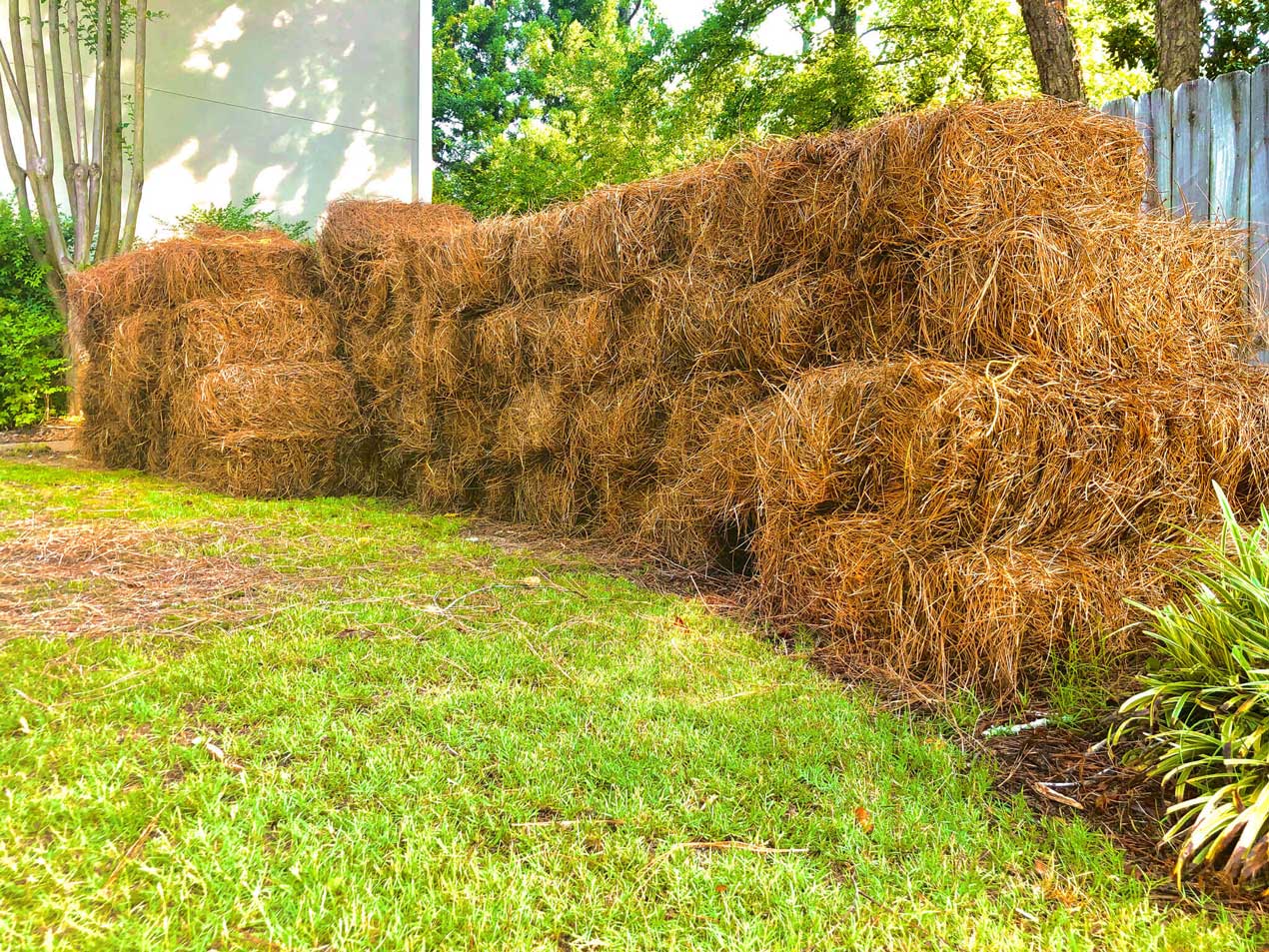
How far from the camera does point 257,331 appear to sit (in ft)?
23.0

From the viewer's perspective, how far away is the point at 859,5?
15555mm

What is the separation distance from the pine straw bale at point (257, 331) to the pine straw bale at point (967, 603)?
5232mm

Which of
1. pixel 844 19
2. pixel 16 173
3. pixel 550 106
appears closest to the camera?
pixel 16 173

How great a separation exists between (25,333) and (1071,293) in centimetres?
1092

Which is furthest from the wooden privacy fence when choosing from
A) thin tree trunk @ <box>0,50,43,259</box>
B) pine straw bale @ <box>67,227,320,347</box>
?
thin tree trunk @ <box>0,50,43,259</box>

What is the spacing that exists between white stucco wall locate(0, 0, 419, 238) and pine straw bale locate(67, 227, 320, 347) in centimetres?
517

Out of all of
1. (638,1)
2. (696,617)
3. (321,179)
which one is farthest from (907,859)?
(638,1)

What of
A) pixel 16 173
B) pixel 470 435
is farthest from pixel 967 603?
pixel 16 173

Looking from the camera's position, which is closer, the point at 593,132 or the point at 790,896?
the point at 790,896

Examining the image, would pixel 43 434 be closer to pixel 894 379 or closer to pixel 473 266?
pixel 473 266

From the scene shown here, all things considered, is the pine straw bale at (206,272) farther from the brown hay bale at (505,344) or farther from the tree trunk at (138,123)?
the tree trunk at (138,123)

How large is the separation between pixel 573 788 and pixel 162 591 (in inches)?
102

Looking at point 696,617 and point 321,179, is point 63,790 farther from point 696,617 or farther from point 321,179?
point 321,179

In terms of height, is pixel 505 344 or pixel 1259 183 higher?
pixel 1259 183
